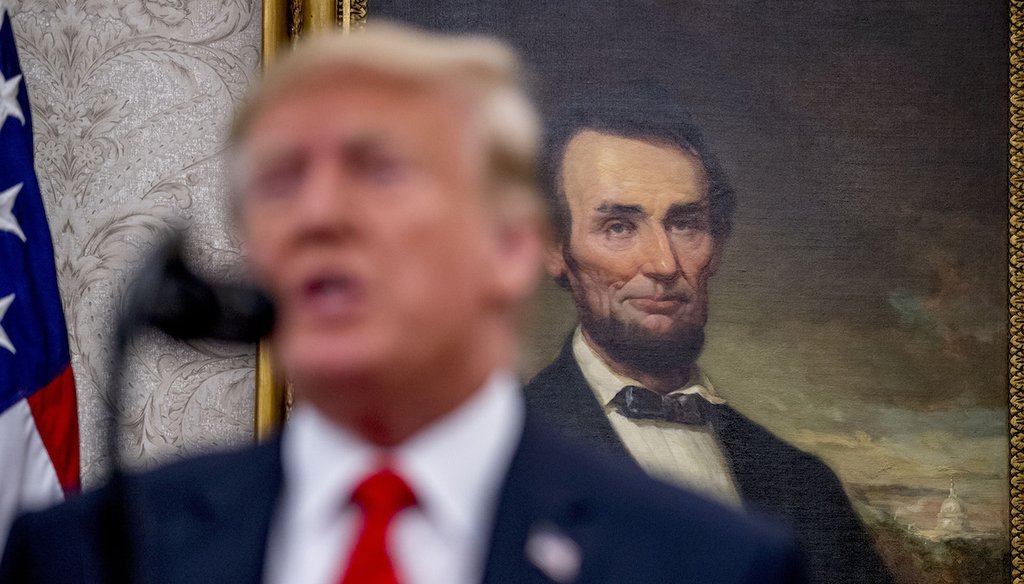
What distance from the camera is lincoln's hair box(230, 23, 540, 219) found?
1.06m

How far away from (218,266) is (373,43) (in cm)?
214

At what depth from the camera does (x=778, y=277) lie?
A: 3.36 meters

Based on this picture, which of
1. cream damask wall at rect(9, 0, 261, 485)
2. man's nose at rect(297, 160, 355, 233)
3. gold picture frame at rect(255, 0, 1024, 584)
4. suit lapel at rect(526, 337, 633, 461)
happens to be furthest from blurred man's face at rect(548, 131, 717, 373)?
man's nose at rect(297, 160, 355, 233)

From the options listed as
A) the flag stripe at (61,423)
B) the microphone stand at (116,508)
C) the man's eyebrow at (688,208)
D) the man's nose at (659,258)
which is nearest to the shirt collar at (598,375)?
the man's nose at (659,258)

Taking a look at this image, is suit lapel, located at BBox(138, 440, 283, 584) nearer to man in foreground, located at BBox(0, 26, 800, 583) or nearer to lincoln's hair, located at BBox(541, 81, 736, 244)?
man in foreground, located at BBox(0, 26, 800, 583)

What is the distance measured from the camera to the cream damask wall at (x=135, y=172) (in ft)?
10.2

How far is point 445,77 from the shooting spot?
3.57 ft

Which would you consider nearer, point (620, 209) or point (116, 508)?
point (116, 508)

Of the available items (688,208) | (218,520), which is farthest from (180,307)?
(688,208)

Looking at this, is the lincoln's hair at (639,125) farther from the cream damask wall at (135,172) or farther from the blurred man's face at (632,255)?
the cream damask wall at (135,172)

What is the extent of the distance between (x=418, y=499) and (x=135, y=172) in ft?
7.63

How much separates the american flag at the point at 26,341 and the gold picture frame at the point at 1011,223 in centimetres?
49

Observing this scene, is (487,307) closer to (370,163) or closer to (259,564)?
(370,163)

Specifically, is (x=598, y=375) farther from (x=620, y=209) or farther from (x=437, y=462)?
(x=437, y=462)
